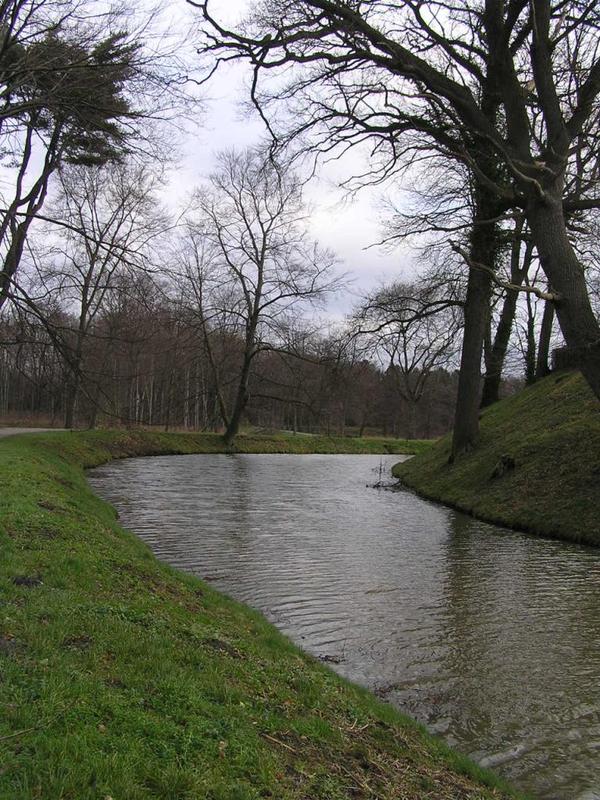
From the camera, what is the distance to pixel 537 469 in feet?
46.2

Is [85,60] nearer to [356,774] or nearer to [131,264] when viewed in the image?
[131,264]

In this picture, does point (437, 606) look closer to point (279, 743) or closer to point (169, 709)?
point (279, 743)

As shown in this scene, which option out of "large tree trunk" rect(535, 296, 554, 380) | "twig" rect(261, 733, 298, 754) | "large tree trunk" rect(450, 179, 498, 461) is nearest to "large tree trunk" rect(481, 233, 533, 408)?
"large tree trunk" rect(535, 296, 554, 380)

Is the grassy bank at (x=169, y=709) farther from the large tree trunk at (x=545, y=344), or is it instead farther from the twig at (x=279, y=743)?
the large tree trunk at (x=545, y=344)

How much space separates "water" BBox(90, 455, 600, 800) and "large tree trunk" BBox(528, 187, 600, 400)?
3254 mm

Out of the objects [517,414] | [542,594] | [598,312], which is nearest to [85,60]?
[542,594]

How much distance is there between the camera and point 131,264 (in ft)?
27.4

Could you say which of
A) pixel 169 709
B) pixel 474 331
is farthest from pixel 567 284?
pixel 474 331

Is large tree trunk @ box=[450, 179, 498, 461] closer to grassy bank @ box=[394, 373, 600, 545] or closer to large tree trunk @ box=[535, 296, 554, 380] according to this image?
grassy bank @ box=[394, 373, 600, 545]

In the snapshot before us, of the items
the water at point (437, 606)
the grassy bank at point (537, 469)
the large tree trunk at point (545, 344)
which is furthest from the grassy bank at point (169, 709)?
the large tree trunk at point (545, 344)

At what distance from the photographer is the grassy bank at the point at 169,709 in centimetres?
270

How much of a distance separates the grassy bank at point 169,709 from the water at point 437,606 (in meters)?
0.66

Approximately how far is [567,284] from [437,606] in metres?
4.70

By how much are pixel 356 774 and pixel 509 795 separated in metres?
1.10
